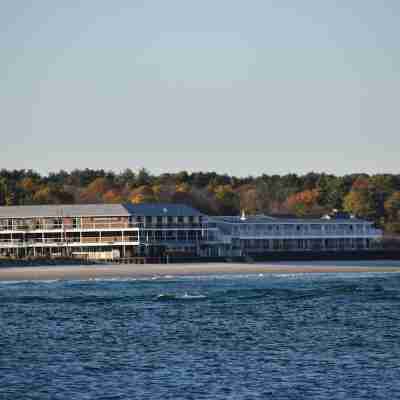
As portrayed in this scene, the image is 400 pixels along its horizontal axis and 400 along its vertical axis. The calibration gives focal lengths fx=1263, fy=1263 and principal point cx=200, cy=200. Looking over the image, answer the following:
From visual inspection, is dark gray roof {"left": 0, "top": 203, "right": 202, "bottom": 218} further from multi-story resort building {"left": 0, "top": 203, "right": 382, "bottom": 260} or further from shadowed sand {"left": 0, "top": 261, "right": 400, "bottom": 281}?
shadowed sand {"left": 0, "top": 261, "right": 400, "bottom": 281}

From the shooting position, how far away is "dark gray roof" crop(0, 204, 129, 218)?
156 meters

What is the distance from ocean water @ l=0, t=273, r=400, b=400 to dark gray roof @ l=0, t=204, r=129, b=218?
56298 mm

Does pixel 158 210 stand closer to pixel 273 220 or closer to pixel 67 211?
pixel 67 211

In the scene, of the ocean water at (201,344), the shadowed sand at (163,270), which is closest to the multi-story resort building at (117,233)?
the shadowed sand at (163,270)

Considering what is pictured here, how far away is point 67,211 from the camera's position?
15762 centimetres

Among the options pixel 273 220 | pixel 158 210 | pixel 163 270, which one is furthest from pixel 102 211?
pixel 273 220

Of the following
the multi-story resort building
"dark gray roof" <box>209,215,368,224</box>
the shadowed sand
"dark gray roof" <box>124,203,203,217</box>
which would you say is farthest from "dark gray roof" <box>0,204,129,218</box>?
"dark gray roof" <box>209,215,368,224</box>

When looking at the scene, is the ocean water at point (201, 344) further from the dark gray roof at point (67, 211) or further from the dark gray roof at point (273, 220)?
the dark gray roof at point (273, 220)

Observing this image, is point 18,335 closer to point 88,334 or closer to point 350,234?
point 88,334

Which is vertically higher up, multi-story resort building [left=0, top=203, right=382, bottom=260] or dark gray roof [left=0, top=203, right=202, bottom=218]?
dark gray roof [left=0, top=203, right=202, bottom=218]

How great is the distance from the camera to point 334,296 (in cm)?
9138

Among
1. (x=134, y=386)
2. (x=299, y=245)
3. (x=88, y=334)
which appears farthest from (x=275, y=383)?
(x=299, y=245)

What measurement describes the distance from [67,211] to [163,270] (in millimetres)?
29219

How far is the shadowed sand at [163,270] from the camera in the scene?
406 feet
